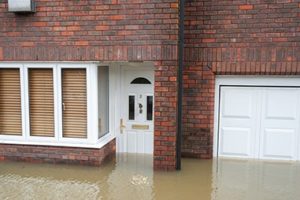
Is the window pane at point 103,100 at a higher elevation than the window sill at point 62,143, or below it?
higher

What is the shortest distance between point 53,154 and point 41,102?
0.98m

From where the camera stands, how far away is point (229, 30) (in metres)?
6.12

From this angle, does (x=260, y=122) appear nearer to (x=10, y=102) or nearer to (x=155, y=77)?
(x=155, y=77)

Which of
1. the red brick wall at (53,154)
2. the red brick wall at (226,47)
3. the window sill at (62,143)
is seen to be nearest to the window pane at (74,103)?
the window sill at (62,143)

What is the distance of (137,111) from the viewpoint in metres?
6.82

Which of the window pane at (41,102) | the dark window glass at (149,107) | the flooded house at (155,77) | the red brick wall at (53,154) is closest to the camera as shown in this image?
the flooded house at (155,77)

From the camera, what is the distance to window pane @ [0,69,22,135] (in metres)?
6.29

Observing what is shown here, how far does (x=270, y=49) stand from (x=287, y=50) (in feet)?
0.94

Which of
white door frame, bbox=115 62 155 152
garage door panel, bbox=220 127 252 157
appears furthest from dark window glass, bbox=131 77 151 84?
garage door panel, bbox=220 127 252 157

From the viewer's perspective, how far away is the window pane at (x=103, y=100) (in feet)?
20.7

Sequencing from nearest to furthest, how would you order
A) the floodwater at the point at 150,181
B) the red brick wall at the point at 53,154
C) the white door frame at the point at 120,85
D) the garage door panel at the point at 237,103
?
the floodwater at the point at 150,181 < the red brick wall at the point at 53,154 < the garage door panel at the point at 237,103 < the white door frame at the point at 120,85

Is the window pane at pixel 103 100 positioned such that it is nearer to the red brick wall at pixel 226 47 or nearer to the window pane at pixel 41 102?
the window pane at pixel 41 102

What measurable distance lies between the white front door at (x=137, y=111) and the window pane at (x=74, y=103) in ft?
3.26

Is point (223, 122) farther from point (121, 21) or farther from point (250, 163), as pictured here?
point (121, 21)
